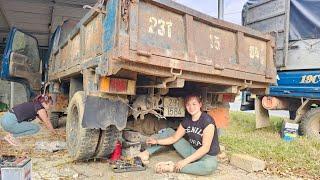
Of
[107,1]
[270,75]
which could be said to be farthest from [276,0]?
[107,1]

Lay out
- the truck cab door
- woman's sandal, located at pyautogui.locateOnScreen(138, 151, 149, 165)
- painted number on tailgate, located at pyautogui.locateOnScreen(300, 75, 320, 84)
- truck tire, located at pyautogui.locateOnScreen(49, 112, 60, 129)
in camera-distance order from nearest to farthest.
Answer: woman's sandal, located at pyautogui.locateOnScreen(138, 151, 149, 165) → painted number on tailgate, located at pyautogui.locateOnScreen(300, 75, 320, 84) → truck tire, located at pyautogui.locateOnScreen(49, 112, 60, 129) → the truck cab door

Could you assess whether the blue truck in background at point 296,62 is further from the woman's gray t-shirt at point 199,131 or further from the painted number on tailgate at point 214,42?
the woman's gray t-shirt at point 199,131

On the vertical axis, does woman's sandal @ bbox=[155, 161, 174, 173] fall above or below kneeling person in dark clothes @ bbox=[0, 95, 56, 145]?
below

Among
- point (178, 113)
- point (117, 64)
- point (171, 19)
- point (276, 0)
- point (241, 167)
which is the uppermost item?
point (276, 0)

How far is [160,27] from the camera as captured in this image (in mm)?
3662

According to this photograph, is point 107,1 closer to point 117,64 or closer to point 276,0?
point 117,64

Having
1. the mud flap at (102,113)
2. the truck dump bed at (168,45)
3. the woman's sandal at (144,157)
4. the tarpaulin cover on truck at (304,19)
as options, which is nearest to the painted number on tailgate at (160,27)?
the truck dump bed at (168,45)

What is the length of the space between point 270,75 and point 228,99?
0.72 m

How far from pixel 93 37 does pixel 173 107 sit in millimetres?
1336

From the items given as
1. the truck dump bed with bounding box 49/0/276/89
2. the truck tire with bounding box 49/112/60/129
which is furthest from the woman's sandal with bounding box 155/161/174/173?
the truck tire with bounding box 49/112/60/129

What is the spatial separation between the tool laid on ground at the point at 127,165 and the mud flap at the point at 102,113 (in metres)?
0.51

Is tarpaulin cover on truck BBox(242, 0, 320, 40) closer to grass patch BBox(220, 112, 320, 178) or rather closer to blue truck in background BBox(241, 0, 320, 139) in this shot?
blue truck in background BBox(241, 0, 320, 139)

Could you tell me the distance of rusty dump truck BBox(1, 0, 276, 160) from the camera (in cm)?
341

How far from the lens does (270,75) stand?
16.5ft
